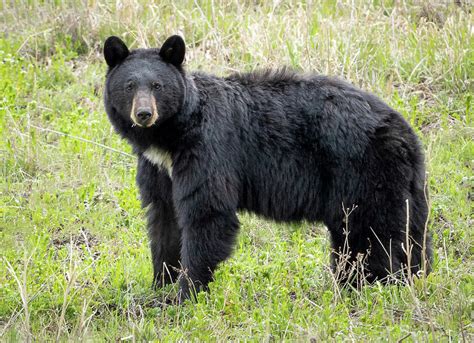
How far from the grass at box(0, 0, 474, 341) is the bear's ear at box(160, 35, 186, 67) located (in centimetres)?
146

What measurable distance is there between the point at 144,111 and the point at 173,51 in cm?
60

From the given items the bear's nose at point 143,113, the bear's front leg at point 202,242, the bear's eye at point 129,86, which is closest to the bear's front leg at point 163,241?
the bear's front leg at point 202,242

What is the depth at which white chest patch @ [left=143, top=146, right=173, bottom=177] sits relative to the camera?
223 inches

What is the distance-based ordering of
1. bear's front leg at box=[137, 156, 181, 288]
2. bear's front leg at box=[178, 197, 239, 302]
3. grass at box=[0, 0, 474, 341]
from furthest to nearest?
1. bear's front leg at box=[137, 156, 181, 288]
2. bear's front leg at box=[178, 197, 239, 302]
3. grass at box=[0, 0, 474, 341]

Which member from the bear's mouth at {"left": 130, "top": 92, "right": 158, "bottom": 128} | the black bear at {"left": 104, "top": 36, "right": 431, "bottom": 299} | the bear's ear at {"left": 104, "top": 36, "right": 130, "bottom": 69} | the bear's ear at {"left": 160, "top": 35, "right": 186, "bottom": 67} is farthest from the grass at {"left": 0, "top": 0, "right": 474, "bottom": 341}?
the bear's ear at {"left": 160, "top": 35, "right": 186, "bottom": 67}

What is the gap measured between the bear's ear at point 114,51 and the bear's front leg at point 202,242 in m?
1.12

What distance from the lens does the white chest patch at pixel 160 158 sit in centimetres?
567

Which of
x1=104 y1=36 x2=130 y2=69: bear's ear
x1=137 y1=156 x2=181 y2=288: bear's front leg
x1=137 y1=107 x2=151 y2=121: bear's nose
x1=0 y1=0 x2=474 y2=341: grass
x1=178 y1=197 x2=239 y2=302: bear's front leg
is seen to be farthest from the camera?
x1=137 y1=156 x2=181 y2=288: bear's front leg

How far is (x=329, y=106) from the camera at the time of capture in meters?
5.81

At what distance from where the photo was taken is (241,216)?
7.03 meters

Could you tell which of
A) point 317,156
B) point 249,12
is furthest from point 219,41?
point 317,156

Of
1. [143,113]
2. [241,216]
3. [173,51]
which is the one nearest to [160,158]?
[143,113]

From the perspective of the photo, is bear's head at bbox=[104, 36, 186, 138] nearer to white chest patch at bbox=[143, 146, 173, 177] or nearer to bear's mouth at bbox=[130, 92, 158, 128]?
bear's mouth at bbox=[130, 92, 158, 128]

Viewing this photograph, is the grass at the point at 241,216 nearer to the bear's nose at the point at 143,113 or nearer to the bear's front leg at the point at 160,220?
the bear's front leg at the point at 160,220
